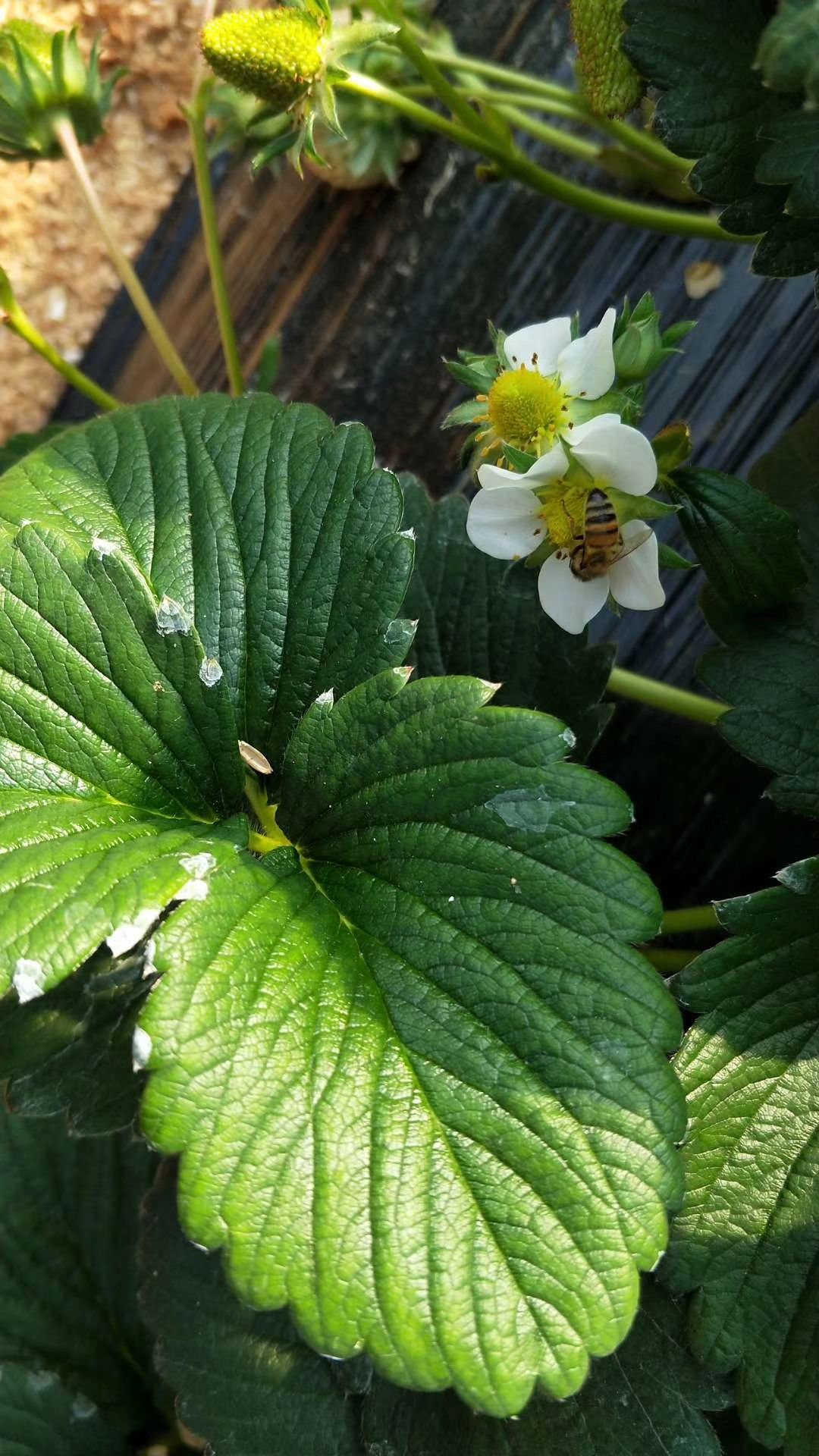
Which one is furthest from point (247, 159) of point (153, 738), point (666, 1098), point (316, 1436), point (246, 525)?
point (316, 1436)

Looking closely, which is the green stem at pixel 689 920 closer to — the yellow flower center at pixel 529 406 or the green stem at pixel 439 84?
the yellow flower center at pixel 529 406

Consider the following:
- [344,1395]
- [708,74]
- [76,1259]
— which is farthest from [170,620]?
[76,1259]

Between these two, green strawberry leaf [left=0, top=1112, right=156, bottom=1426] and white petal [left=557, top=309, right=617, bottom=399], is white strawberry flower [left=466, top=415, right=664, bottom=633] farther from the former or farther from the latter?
green strawberry leaf [left=0, top=1112, right=156, bottom=1426]

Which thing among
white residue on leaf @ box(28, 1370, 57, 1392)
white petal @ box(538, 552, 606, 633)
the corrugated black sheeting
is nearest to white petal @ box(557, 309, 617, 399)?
white petal @ box(538, 552, 606, 633)

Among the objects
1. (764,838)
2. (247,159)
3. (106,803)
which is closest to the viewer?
(106,803)

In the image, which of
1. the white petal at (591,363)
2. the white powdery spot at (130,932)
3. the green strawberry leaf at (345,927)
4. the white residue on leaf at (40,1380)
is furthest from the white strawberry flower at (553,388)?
the white residue on leaf at (40,1380)

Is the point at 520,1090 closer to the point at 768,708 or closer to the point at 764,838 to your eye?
the point at 768,708
